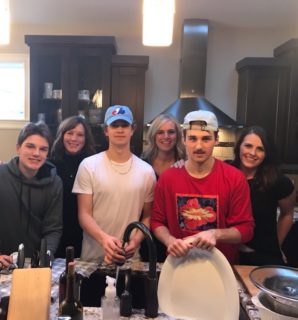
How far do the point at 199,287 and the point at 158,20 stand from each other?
89 cm

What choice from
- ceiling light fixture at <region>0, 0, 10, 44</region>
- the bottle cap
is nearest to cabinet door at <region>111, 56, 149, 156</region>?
ceiling light fixture at <region>0, 0, 10, 44</region>

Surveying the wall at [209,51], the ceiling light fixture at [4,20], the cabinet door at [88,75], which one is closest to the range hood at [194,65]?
the wall at [209,51]

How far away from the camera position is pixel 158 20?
1.10 metres

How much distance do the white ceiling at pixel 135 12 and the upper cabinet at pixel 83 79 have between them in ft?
0.92

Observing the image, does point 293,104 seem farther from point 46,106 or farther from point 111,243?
point 111,243

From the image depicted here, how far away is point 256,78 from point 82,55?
6.05 ft

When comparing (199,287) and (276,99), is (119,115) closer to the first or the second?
(199,287)

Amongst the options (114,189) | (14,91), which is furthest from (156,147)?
(14,91)

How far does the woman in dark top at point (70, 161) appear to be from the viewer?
2.01 m

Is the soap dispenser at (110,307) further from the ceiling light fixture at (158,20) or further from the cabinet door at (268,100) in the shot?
the cabinet door at (268,100)

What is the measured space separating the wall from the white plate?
9.71 ft

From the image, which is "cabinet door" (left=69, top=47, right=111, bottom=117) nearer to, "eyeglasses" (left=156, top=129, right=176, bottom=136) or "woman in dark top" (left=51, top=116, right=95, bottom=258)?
"woman in dark top" (left=51, top=116, right=95, bottom=258)

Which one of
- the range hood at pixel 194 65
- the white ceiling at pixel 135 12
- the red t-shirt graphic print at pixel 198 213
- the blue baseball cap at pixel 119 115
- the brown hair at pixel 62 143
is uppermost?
the white ceiling at pixel 135 12

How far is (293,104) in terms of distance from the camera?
354 centimetres
